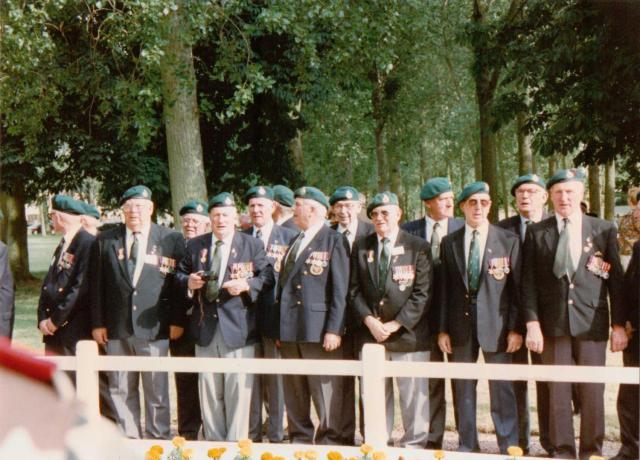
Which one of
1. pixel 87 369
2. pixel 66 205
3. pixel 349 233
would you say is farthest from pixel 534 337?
pixel 66 205

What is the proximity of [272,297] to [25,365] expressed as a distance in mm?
5203

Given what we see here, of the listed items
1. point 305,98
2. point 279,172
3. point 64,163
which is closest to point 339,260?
point 305,98

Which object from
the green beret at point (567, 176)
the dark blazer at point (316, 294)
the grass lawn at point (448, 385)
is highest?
the green beret at point (567, 176)

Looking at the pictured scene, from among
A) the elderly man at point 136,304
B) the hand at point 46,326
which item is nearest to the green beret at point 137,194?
the elderly man at point 136,304

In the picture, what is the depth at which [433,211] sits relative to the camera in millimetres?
6230

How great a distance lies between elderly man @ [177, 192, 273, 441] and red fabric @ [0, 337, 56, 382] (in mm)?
4689

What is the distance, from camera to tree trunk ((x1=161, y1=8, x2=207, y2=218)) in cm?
1061

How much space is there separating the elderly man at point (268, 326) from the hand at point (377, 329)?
868 mm

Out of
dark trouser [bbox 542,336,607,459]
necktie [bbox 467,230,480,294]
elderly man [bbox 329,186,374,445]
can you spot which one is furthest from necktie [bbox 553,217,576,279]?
elderly man [bbox 329,186,374,445]

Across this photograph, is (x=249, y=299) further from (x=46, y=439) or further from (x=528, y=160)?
(x=528, y=160)

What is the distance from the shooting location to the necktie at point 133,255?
6.09 metres

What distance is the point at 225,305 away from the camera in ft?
19.0

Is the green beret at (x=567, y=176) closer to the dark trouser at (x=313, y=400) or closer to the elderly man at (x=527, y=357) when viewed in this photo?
the elderly man at (x=527, y=357)

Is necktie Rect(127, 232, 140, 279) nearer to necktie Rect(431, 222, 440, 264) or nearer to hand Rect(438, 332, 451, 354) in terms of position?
necktie Rect(431, 222, 440, 264)
